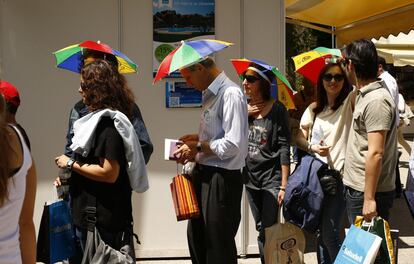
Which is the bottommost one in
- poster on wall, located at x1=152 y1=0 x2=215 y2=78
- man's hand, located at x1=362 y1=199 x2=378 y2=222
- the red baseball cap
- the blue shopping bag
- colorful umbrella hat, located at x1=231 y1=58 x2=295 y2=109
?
the blue shopping bag

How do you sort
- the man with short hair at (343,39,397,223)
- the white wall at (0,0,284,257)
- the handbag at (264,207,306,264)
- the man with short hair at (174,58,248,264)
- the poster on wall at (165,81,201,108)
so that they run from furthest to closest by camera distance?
the poster on wall at (165,81,201,108)
the white wall at (0,0,284,257)
the handbag at (264,207,306,264)
the man with short hair at (174,58,248,264)
the man with short hair at (343,39,397,223)

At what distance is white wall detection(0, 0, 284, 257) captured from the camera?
5.17m

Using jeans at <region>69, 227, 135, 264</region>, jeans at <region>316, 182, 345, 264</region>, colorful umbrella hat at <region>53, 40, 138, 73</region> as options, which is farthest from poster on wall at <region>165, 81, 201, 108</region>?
jeans at <region>69, 227, 135, 264</region>

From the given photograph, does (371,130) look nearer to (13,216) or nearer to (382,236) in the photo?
(382,236)

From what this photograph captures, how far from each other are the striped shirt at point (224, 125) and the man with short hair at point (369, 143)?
2.27 feet

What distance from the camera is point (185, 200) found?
356 cm

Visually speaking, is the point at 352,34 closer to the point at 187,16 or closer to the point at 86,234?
the point at 187,16

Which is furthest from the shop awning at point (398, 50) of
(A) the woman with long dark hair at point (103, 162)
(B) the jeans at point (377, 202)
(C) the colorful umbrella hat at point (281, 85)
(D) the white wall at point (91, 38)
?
(A) the woman with long dark hair at point (103, 162)

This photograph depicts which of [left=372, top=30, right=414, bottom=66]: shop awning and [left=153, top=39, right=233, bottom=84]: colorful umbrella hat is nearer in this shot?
[left=153, top=39, right=233, bottom=84]: colorful umbrella hat

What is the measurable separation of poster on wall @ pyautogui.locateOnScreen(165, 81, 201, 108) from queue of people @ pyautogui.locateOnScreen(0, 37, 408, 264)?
808 mm

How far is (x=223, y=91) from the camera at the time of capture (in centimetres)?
356

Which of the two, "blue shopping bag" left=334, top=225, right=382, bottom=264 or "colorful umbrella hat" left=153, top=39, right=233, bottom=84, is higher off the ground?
"colorful umbrella hat" left=153, top=39, right=233, bottom=84

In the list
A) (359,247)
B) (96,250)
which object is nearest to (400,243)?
(359,247)

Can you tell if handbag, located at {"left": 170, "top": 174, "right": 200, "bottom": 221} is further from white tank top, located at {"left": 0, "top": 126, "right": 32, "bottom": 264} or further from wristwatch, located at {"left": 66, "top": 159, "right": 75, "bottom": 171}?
white tank top, located at {"left": 0, "top": 126, "right": 32, "bottom": 264}
